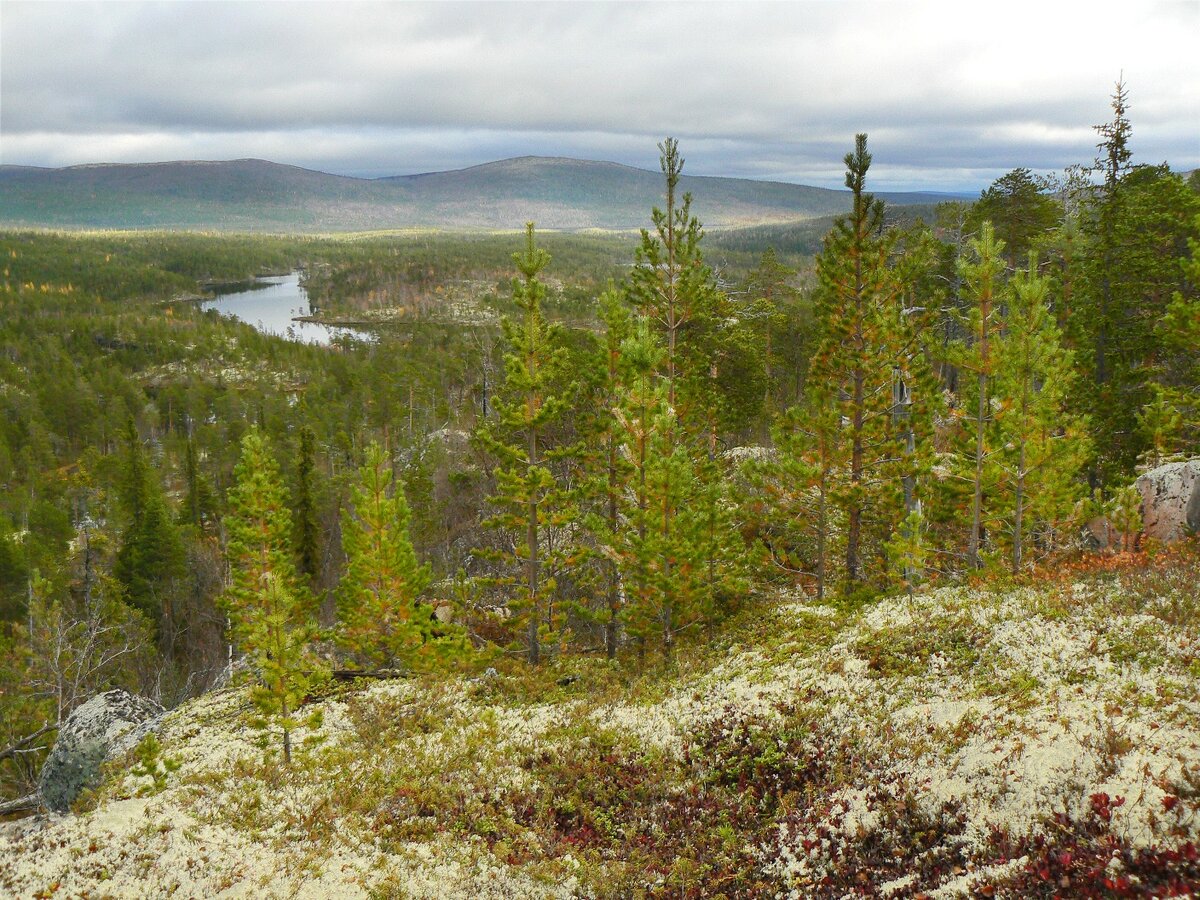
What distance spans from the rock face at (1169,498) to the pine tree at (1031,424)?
73.6 inches

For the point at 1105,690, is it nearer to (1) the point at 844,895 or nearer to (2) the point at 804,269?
(1) the point at 844,895

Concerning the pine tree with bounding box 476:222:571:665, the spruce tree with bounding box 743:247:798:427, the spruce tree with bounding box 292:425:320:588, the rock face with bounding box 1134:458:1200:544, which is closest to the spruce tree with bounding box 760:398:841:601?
the pine tree with bounding box 476:222:571:665

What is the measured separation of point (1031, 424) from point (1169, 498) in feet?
16.5

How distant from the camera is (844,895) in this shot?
900cm

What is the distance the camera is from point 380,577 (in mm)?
25156

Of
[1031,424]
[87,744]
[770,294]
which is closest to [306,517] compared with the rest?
[87,744]

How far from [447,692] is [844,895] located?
1245 centimetres

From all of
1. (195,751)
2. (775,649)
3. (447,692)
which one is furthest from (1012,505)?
(195,751)

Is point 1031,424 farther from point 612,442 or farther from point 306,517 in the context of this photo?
point 306,517

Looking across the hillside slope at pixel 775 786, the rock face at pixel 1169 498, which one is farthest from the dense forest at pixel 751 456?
the hillside slope at pixel 775 786

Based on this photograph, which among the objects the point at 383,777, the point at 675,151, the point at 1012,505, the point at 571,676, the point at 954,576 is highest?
the point at 675,151

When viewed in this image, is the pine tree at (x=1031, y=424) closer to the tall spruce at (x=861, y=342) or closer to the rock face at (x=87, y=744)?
the tall spruce at (x=861, y=342)

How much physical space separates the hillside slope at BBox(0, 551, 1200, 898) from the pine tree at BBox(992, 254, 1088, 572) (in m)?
5.71

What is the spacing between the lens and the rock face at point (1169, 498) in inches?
789
